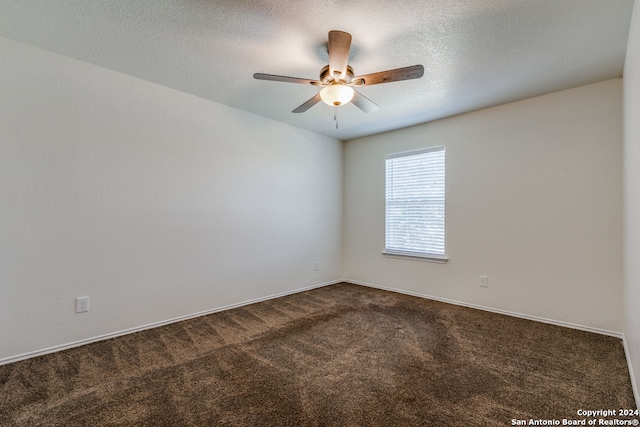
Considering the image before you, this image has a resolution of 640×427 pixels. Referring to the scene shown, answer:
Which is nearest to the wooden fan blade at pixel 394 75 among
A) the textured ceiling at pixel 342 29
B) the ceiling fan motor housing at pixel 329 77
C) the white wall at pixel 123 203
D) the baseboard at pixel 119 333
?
the ceiling fan motor housing at pixel 329 77

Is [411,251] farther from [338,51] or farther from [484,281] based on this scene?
[338,51]

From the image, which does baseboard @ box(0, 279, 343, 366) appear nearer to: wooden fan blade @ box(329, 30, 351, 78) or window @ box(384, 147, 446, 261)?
window @ box(384, 147, 446, 261)

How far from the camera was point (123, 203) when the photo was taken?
2.63 metres

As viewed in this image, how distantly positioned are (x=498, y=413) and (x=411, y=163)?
3.09m

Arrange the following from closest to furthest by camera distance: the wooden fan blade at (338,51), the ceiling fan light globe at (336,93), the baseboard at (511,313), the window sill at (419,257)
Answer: the wooden fan blade at (338,51), the ceiling fan light globe at (336,93), the baseboard at (511,313), the window sill at (419,257)

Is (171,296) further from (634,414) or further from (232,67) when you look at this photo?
(634,414)

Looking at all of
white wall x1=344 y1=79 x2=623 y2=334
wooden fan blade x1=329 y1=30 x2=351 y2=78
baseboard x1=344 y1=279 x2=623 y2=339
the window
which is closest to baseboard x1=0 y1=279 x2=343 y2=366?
baseboard x1=344 y1=279 x2=623 y2=339

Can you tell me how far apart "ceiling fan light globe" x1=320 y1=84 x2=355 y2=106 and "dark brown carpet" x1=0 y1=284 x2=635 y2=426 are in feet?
6.41

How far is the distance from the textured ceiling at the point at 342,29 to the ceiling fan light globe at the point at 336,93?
0.34 meters

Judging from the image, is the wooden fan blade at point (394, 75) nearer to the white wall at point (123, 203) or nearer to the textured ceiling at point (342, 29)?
the textured ceiling at point (342, 29)

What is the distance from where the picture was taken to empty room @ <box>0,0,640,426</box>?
1.76 m

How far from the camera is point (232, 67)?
2488 mm

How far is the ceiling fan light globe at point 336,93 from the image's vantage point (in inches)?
82.8

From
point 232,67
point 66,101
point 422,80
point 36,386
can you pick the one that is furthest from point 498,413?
point 66,101
